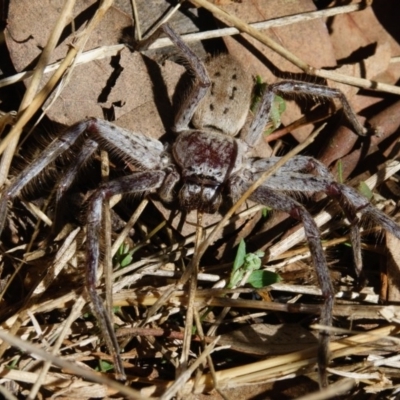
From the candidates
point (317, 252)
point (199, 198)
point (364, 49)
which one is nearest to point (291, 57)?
point (364, 49)

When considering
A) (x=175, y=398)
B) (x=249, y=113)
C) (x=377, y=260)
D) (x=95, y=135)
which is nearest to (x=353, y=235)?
(x=377, y=260)

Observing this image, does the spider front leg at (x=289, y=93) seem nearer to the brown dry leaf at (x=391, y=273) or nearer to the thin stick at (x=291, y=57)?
the thin stick at (x=291, y=57)

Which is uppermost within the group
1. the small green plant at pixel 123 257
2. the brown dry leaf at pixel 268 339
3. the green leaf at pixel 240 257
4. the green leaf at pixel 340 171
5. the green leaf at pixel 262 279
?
the green leaf at pixel 340 171

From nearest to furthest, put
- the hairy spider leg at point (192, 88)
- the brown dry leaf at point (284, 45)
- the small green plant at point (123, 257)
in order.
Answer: the small green plant at point (123, 257) → the hairy spider leg at point (192, 88) → the brown dry leaf at point (284, 45)

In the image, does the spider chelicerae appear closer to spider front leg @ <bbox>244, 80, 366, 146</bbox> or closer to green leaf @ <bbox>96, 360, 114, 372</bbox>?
spider front leg @ <bbox>244, 80, 366, 146</bbox>

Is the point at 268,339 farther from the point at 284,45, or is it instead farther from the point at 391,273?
the point at 284,45

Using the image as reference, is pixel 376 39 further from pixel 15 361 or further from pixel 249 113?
pixel 15 361

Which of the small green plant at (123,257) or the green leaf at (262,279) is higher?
the small green plant at (123,257)

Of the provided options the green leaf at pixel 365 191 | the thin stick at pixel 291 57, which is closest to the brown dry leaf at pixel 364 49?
the thin stick at pixel 291 57
